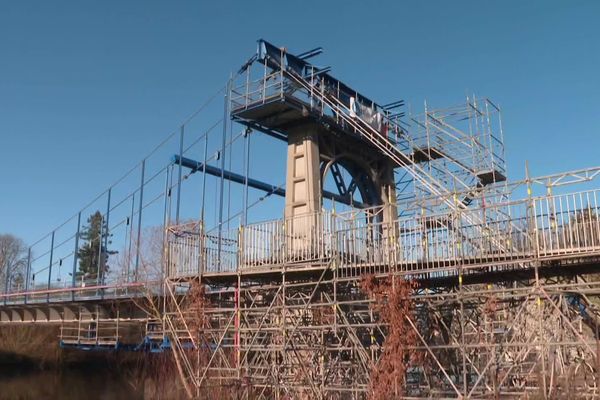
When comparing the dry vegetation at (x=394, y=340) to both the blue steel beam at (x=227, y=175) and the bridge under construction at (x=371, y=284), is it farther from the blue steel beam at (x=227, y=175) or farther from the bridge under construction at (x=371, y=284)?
the blue steel beam at (x=227, y=175)

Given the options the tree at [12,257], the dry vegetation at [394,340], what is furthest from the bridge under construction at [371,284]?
the tree at [12,257]

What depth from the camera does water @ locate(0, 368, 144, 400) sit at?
100ft

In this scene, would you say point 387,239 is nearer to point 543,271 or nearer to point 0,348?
point 543,271

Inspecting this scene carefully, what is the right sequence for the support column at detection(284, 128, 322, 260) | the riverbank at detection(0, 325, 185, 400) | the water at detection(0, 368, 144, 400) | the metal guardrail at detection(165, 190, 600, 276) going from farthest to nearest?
the riverbank at detection(0, 325, 185, 400), the water at detection(0, 368, 144, 400), the support column at detection(284, 128, 322, 260), the metal guardrail at detection(165, 190, 600, 276)

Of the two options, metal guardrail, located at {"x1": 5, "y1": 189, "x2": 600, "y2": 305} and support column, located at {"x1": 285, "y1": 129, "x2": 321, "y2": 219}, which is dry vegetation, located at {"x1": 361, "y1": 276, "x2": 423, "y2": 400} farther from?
support column, located at {"x1": 285, "y1": 129, "x2": 321, "y2": 219}

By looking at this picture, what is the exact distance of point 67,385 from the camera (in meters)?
35.5

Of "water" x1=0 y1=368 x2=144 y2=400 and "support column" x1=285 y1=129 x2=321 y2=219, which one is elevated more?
"support column" x1=285 y1=129 x2=321 y2=219

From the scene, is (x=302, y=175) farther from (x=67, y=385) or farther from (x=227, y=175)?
(x=67, y=385)

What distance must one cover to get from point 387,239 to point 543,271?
3467 millimetres

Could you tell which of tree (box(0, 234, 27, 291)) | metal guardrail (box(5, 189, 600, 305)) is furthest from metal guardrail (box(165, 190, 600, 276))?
tree (box(0, 234, 27, 291))

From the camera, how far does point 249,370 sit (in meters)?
16.8

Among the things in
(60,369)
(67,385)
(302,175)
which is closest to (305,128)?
(302,175)

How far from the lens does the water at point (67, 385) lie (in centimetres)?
3062

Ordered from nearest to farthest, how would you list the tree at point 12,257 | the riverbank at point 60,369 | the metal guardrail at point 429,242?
the metal guardrail at point 429,242 < the riverbank at point 60,369 < the tree at point 12,257
